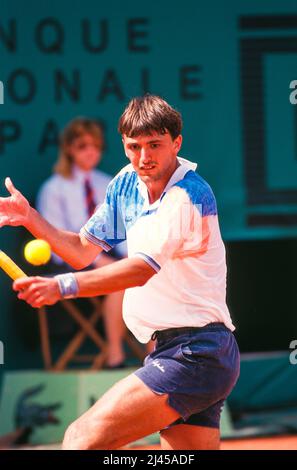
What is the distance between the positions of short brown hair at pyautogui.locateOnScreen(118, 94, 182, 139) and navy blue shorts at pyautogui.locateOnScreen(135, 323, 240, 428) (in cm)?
77

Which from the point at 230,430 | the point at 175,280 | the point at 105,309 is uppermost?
the point at 175,280

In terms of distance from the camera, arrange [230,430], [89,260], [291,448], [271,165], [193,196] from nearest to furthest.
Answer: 1. [193,196]
2. [89,260]
3. [291,448]
4. [230,430]
5. [271,165]

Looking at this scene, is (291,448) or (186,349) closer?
(186,349)

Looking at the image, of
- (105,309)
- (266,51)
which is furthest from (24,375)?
(266,51)

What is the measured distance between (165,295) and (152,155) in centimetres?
54

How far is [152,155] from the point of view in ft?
13.5

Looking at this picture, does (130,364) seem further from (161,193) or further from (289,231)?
(161,193)

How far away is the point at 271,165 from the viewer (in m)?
8.20

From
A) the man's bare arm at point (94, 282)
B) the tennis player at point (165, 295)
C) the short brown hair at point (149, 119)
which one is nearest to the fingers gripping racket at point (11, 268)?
the man's bare arm at point (94, 282)

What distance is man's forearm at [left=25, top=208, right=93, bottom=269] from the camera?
4.40 metres

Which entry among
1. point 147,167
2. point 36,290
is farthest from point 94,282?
point 147,167

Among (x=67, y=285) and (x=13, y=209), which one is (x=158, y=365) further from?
(x=13, y=209)

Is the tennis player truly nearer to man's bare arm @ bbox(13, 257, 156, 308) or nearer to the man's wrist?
man's bare arm @ bbox(13, 257, 156, 308)

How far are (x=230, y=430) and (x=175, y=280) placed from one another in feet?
12.3
